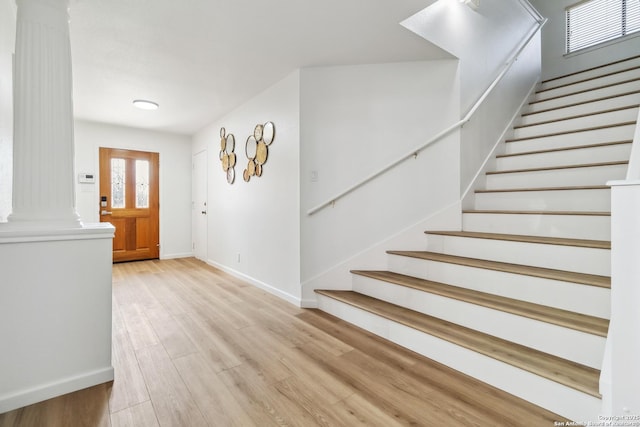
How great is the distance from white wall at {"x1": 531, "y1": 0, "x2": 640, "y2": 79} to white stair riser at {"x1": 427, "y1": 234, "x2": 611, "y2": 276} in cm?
435

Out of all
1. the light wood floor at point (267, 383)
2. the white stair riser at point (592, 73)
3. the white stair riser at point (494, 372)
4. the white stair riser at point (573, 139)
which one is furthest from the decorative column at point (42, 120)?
the white stair riser at point (592, 73)

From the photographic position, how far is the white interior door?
525 cm

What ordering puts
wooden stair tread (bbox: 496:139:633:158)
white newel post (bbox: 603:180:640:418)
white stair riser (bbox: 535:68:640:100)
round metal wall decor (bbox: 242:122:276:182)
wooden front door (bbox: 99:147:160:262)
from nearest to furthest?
white newel post (bbox: 603:180:640:418) < wooden stair tread (bbox: 496:139:633:158) < white stair riser (bbox: 535:68:640:100) < round metal wall decor (bbox: 242:122:276:182) < wooden front door (bbox: 99:147:160:262)

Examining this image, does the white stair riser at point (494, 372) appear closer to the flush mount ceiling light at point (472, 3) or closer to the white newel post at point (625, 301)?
the white newel post at point (625, 301)

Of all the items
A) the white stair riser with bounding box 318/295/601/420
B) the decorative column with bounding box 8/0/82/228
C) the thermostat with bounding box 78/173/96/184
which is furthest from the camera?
the thermostat with bounding box 78/173/96/184

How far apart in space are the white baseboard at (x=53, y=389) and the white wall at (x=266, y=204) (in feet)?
5.47

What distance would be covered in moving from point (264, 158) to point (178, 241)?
3306 millimetres

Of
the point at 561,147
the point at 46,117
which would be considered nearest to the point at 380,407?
the point at 46,117

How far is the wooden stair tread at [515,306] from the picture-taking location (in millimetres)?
1512

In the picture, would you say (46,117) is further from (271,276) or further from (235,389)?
(271,276)

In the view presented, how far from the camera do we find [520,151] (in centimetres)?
315

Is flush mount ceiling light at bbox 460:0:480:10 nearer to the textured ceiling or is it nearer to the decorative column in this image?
the textured ceiling

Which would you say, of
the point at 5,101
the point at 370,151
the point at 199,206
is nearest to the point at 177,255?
the point at 199,206

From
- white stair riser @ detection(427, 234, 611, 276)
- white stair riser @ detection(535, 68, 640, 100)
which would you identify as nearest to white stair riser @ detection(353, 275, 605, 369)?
white stair riser @ detection(427, 234, 611, 276)
